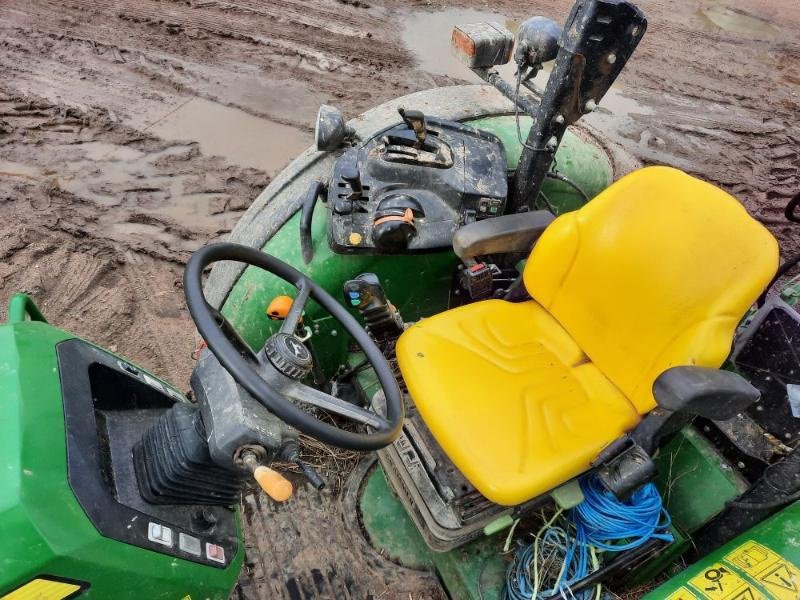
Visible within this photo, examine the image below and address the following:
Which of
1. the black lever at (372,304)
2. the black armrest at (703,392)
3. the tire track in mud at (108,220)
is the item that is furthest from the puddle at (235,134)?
the black armrest at (703,392)

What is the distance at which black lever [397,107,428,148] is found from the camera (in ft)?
6.83

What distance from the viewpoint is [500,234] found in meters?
1.86

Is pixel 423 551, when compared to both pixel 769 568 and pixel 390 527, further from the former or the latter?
pixel 769 568

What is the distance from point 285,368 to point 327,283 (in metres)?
0.82

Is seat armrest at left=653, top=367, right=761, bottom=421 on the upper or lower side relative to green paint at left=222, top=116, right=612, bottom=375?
upper

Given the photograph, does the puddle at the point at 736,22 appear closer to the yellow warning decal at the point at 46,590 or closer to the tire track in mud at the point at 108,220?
the tire track in mud at the point at 108,220

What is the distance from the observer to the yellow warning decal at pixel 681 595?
1421 millimetres

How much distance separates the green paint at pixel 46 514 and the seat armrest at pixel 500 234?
1.13 meters

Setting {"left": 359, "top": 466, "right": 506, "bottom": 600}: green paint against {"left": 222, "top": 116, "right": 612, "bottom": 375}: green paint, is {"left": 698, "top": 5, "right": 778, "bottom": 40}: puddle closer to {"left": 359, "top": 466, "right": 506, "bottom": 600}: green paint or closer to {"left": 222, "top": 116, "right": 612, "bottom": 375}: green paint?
{"left": 222, "top": 116, "right": 612, "bottom": 375}: green paint

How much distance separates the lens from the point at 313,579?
6.31ft

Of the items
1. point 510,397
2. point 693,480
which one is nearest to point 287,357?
point 510,397

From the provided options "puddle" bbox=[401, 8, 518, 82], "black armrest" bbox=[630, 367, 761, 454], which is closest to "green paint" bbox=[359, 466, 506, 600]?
"black armrest" bbox=[630, 367, 761, 454]

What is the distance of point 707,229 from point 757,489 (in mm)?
723

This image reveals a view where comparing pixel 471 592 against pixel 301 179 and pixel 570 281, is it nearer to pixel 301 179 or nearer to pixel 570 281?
pixel 570 281
